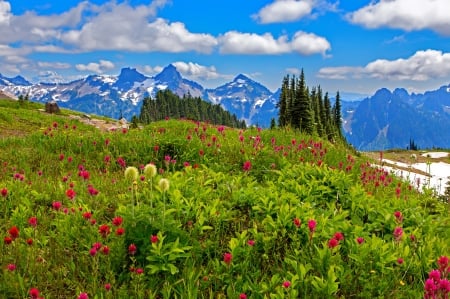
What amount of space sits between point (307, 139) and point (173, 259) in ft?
26.9

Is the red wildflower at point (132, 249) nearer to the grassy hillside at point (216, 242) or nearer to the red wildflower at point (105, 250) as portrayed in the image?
the grassy hillside at point (216, 242)

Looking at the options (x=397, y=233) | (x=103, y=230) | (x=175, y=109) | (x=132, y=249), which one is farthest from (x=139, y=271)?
(x=175, y=109)

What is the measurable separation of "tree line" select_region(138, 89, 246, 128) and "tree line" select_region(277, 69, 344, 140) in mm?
39320

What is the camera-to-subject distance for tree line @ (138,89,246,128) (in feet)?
434

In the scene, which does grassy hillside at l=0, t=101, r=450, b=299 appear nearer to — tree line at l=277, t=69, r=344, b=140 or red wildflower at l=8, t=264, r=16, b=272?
red wildflower at l=8, t=264, r=16, b=272

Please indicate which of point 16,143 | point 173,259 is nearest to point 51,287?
point 173,259

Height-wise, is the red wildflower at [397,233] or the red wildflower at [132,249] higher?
the red wildflower at [397,233]

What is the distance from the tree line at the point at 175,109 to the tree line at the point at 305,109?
1548 inches

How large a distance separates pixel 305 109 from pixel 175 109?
99.0m

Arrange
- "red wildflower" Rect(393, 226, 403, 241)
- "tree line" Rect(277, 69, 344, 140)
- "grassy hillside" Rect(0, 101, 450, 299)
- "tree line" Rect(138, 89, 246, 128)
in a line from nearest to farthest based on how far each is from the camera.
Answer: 1. "grassy hillside" Rect(0, 101, 450, 299)
2. "red wildflower" Rect(393, 226, 403, 241)
3. "tree line" Rect(277, 69, 344, 140)
4. "tree line" Rect(138, 89, 246, 128)

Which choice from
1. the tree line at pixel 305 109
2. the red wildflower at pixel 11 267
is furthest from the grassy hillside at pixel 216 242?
the tree line at pixel 305 109

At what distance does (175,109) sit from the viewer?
485ft

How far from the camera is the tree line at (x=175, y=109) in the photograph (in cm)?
13238

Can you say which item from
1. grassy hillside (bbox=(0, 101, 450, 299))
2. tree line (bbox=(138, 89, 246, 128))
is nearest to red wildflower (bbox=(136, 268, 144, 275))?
grassy hillside (bbox=(0, 101, 450, 299))
